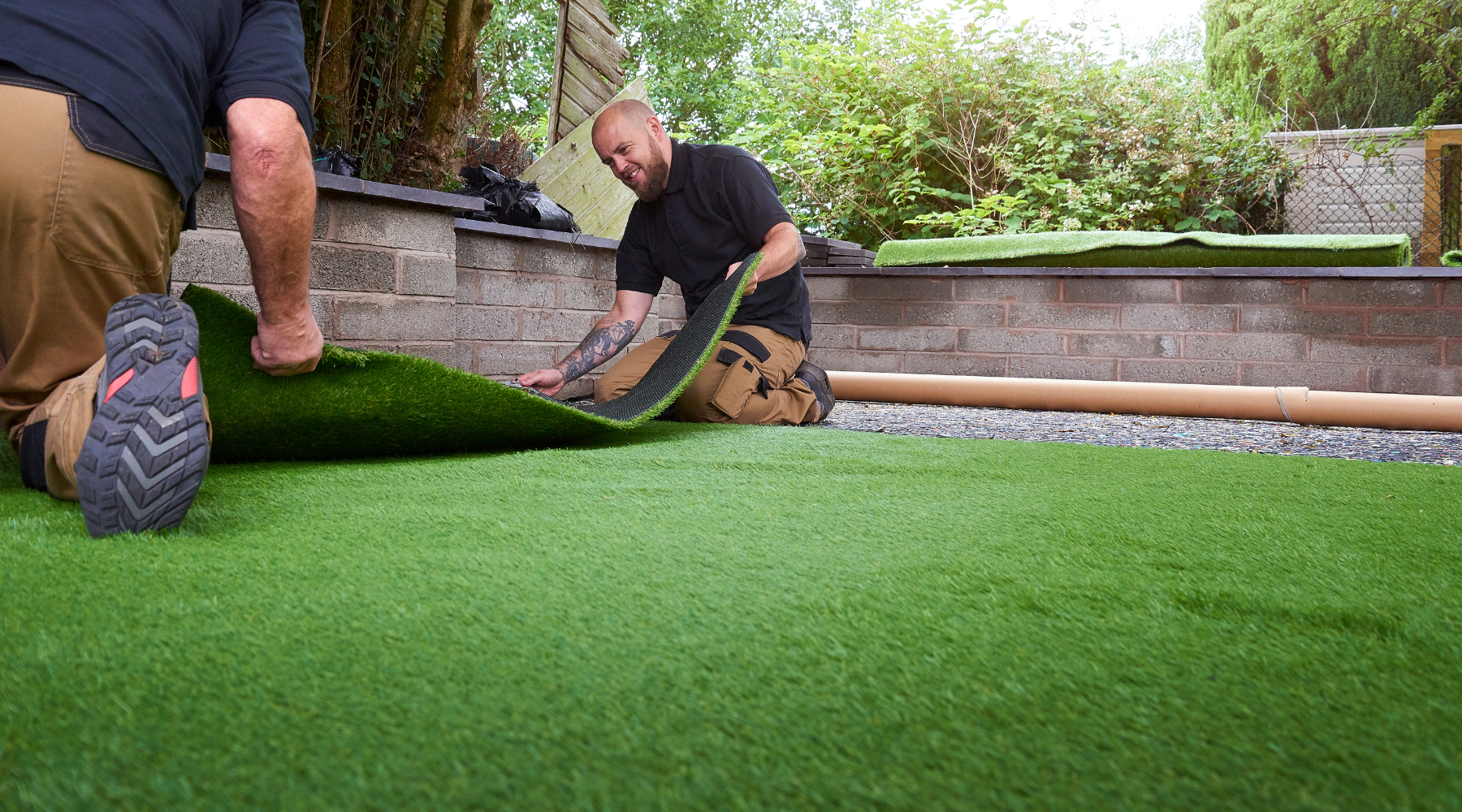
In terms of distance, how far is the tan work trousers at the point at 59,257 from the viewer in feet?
3.97

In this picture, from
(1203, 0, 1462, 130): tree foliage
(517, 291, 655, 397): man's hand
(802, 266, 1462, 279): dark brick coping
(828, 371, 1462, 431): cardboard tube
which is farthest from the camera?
(1203, 0, 1462, 130): tree foliage

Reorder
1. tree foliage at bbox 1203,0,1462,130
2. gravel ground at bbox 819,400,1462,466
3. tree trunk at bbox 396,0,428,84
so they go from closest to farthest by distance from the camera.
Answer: gravel ground at bbox 819,400,1462,466
tree trunk at bbox 396,0,428,84
tree foliage at bbox 1203,0,1462,130

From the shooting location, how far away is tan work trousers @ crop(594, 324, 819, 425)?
9.61 ft

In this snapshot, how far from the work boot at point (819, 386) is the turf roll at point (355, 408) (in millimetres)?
1269

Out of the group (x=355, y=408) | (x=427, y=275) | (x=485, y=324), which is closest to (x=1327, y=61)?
(x=485, y=324)

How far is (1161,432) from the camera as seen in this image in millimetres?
3002

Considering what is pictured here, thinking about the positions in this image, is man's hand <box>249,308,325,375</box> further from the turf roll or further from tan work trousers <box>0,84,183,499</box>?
tan work trousers <box>0,84,183,499</box>

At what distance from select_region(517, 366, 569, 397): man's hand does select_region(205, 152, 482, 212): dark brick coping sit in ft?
2.16

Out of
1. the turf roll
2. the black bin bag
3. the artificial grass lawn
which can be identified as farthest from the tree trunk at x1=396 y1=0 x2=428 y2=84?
the artificial grass lawn

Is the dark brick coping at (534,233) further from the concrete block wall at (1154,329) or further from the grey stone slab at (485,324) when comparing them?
the concrete block wall at (1154,329)

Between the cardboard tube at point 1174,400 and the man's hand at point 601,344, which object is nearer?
the man's hand at point 601,344

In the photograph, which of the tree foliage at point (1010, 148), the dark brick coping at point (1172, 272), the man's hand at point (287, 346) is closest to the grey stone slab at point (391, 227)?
the man's hand at point (287, 346)

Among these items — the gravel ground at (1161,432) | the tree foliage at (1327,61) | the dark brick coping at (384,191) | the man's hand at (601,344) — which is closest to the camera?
the dark brick coping at (384,191)

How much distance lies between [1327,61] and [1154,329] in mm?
9591
